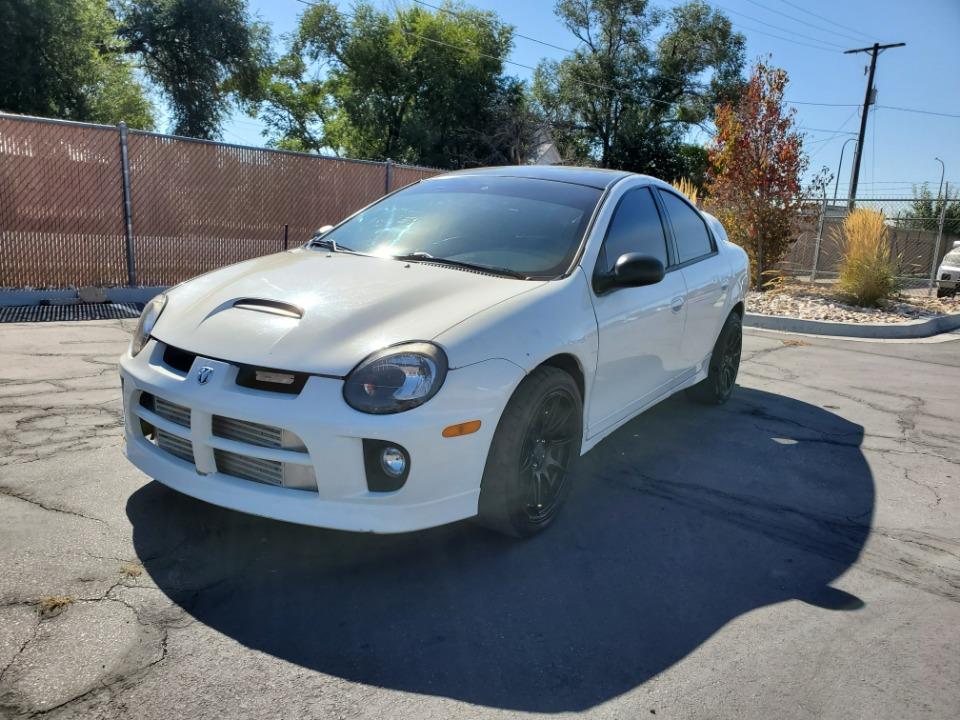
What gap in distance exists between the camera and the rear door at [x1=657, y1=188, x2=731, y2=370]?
15.5 ft

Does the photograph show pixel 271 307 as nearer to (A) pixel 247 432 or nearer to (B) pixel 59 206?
(A) pixel 247 432

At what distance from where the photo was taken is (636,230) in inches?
167

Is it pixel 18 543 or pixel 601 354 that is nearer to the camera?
pixel 18 543

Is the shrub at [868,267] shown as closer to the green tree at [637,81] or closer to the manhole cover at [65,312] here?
the manhole cover at [65,312]

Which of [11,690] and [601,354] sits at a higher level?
[601,354]

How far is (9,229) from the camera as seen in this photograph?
8.80 meters

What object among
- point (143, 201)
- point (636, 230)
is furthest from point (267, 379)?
point (143, 201)

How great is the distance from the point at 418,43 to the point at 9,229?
91.4ft

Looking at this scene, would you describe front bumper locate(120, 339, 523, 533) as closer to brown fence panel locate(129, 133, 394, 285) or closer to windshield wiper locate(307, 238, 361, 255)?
windshield wiper locate(307, 238, 361, 255)

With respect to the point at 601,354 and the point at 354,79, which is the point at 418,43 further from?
the point at 601,354

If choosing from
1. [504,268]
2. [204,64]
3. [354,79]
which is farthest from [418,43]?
[504,268]

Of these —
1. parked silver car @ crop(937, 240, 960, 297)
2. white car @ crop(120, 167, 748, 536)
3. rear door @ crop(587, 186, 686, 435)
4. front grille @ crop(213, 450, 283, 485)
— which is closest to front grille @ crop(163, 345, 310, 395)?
white car @ crop(120, 167, 748, 536)

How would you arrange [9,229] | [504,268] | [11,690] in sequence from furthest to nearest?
[9,229], [504,268], [11,690]

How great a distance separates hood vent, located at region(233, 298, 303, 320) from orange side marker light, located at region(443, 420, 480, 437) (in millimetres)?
767
